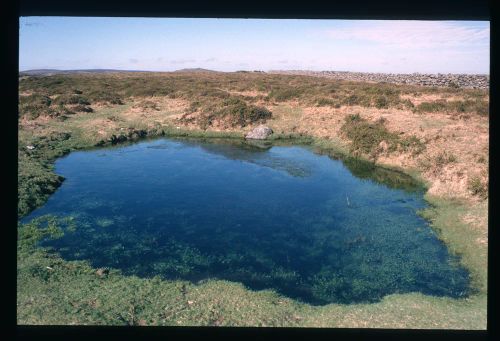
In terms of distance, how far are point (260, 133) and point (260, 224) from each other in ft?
49.9

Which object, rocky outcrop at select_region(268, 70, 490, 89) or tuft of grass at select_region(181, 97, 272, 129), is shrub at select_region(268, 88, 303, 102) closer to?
tuft of grass at select_region(181, 97, 272, 129)

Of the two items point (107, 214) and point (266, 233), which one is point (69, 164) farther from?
point (266, 233)

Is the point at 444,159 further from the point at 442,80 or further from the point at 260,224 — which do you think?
the point at 442,80

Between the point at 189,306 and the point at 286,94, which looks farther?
the point at 286,94

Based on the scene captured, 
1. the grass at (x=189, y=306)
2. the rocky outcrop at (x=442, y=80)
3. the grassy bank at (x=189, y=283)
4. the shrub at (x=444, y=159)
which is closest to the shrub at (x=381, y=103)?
the grassy bank at (x=189, y=283)

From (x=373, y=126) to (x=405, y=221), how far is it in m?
13.4

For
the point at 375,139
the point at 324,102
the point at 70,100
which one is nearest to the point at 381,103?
the point at 324,102

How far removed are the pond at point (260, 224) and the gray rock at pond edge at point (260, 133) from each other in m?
5.08

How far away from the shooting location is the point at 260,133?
1175 inches

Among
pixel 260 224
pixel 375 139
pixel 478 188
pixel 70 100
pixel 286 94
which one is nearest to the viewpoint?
pixel 260 224

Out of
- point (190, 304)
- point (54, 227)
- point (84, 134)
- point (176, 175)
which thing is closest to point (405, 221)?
point (190, 304)

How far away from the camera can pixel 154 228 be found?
14.8 meters

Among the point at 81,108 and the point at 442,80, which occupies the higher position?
the point at 442,80

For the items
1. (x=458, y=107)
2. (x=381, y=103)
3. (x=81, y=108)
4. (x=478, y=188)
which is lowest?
(x=478, y=188)
